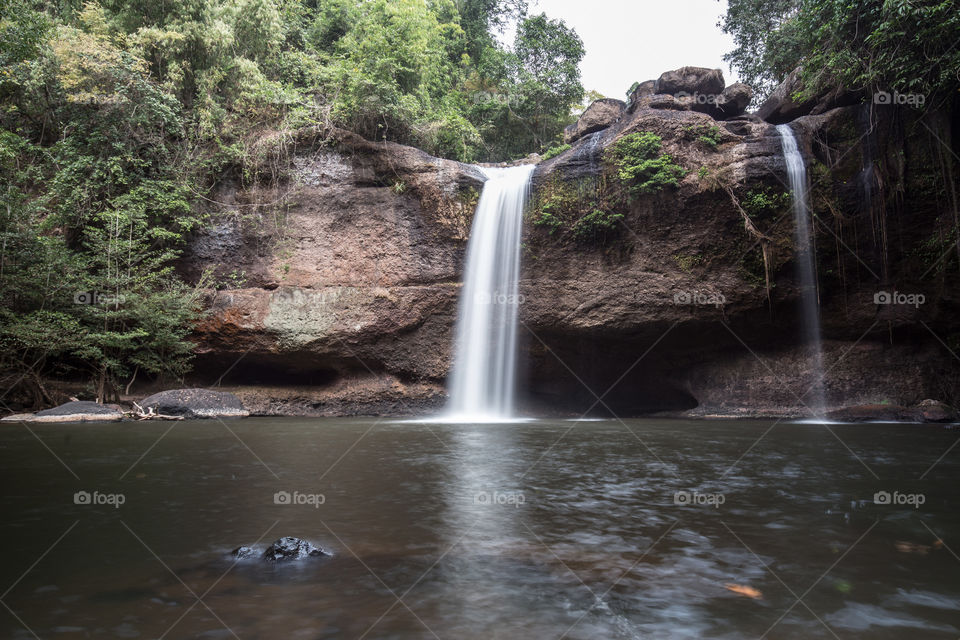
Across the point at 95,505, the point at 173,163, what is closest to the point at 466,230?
the point at 173,163

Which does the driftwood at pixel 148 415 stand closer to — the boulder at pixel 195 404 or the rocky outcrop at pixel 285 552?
the boulder at pixel 195 404

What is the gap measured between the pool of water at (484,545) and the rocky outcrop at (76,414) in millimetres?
5737

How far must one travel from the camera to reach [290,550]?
3.15 meters

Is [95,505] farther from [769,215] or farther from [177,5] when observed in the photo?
[177,5]

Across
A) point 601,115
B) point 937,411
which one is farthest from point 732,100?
point 937,411

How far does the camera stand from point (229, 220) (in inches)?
655

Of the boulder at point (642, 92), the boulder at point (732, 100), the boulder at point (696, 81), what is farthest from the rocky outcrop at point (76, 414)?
the boulder at point (732, 100)

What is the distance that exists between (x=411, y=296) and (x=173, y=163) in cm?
804

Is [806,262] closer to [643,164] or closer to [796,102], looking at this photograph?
[796,102]

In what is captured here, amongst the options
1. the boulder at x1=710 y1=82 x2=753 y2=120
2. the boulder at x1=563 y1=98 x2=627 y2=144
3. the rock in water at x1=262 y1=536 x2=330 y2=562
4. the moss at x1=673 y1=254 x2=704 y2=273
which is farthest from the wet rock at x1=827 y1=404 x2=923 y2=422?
the rock in water at x1=262 y1=536 x2=330 y2=562

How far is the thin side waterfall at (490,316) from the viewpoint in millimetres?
15555

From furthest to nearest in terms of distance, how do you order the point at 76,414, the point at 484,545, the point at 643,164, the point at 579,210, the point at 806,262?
the point at 579,210 < the point at 643,164 < the point at 806,262 < the point at 76,414 < the point at 484,545

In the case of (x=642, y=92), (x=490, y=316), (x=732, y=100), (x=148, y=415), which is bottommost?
(x=148, y=415)

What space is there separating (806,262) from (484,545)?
537 inches
